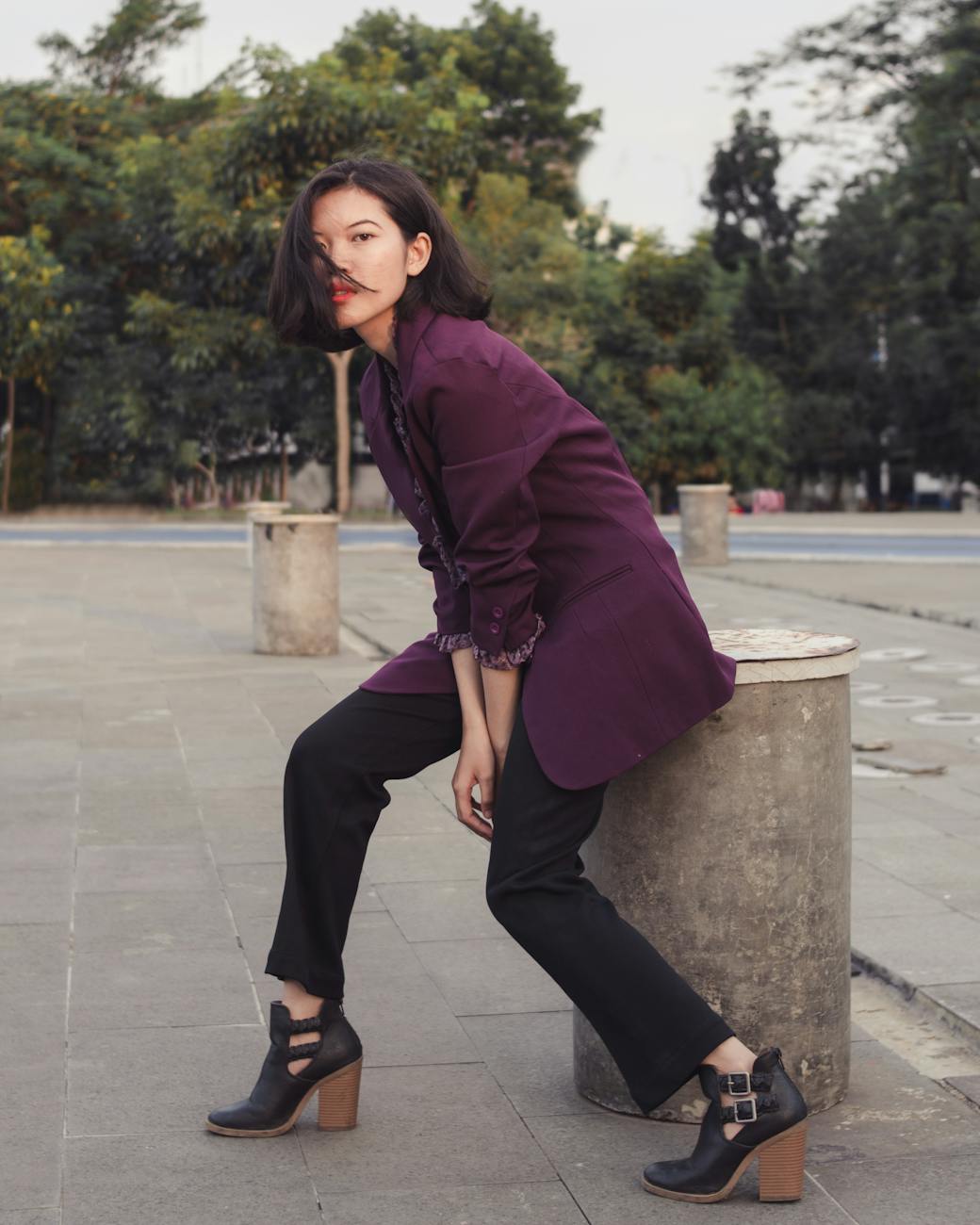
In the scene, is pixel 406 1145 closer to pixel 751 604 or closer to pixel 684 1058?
pixel 684 1058

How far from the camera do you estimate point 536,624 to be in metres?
2.95

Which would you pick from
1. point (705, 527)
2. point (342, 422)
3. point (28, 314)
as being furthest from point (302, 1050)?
point (28, 314)

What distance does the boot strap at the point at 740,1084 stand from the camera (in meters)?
2.90

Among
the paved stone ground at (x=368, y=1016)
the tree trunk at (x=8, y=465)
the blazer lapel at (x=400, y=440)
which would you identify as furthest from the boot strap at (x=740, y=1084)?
the tree trunk at (x=8, y=465)

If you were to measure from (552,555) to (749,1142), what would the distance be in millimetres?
1004

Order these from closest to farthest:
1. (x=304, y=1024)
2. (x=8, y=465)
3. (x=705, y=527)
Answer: (x=304, y=1024), (x=705, y=527), (x=8, y=465)

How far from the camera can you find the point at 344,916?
10.4ft

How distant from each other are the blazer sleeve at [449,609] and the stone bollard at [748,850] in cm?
39

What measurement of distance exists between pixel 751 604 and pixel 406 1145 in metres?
12.3

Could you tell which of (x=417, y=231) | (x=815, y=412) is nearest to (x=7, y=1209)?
(x=417, y=231)

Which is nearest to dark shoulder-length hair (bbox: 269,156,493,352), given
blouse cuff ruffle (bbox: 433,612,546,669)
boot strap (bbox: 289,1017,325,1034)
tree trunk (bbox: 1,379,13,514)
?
blouse cuff ruffle (bbox: 433,612,546,669)

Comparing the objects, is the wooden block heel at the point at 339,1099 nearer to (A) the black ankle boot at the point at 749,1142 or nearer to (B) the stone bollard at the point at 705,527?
(A) the black ankle boot at the point at 749,1142

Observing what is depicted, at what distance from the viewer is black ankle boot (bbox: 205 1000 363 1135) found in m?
3.16

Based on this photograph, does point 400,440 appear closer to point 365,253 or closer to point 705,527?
point 365,253
